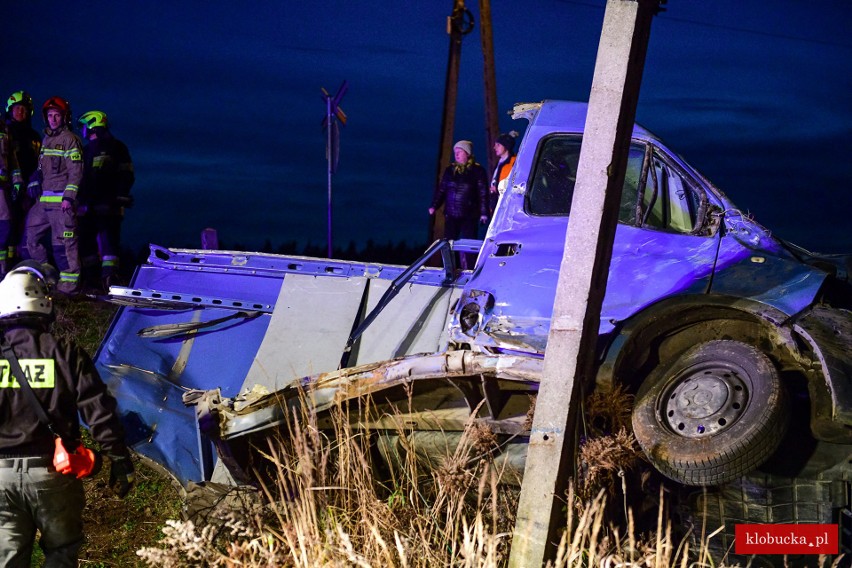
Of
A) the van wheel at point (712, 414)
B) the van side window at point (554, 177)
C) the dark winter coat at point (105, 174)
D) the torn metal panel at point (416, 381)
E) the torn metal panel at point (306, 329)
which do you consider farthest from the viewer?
the dark winter coat at point (105, 174)

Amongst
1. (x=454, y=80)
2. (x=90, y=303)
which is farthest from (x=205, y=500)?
(x=454, y=80)

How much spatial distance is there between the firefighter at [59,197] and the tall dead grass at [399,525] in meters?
6.21

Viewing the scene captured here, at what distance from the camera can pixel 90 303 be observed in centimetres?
1132

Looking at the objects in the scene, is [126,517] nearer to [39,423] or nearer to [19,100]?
[39,423]

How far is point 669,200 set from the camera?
608 centimetres

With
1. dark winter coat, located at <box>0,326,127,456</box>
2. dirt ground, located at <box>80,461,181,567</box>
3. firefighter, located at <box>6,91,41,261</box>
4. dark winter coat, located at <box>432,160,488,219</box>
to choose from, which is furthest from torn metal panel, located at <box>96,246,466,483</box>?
firefighter, located at <box>6,91,41,261</box>

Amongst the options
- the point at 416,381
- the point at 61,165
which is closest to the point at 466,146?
the point at 61,165

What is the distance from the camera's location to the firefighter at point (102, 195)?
1110 cm

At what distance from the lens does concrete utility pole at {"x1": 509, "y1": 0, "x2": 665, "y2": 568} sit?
4.19 m

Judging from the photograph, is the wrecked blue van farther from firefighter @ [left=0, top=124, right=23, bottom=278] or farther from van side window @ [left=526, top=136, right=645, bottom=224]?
firefighter @ [left=0, top=124, right=23, bottom=278]

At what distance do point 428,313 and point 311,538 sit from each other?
3085 mm

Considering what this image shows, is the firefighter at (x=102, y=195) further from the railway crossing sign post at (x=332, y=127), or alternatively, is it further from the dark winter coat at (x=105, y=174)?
the railway crossing sign post at (x=332, y=127)

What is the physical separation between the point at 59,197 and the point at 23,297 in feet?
21.0

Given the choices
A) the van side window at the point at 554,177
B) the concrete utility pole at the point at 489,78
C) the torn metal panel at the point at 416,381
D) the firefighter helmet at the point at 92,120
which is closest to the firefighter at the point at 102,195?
the firefighter helmet at the point at 92,120
